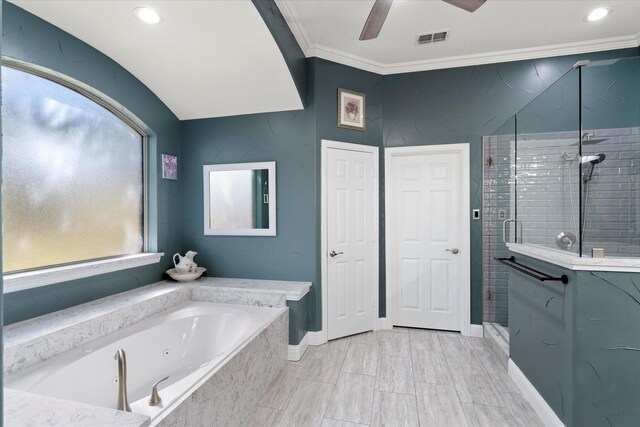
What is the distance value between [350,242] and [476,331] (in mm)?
1591

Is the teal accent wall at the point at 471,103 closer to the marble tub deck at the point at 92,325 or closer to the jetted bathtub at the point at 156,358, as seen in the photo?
the marble tub deck at the point at 92,325


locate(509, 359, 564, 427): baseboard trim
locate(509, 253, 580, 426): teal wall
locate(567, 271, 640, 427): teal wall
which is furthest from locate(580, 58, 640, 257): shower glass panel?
locate(509, 359, 564, 427): baseboard trim

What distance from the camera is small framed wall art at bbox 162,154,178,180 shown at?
3198 millimetres

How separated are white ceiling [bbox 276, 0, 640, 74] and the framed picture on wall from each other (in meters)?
0.32

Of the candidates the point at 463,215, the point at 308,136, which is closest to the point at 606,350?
the point at 463,215

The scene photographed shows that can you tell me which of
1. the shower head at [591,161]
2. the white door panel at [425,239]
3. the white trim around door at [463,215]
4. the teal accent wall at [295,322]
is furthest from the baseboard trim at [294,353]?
the shower head at [591,161]

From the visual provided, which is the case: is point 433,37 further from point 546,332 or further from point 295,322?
point 295,322

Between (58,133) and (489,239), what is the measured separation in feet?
12.6

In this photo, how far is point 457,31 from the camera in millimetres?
2893

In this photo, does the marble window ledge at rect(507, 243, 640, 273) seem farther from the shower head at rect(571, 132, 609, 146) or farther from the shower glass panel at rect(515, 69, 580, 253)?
the shower head at rect(571, 132, 609, 146)

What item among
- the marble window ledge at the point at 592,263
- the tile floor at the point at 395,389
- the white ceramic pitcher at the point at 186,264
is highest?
the marble window ledge at the point at 592,263

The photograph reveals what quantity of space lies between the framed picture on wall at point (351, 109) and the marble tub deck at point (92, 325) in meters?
1.70

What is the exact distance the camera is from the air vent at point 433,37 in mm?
2932

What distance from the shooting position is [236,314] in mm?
2645
